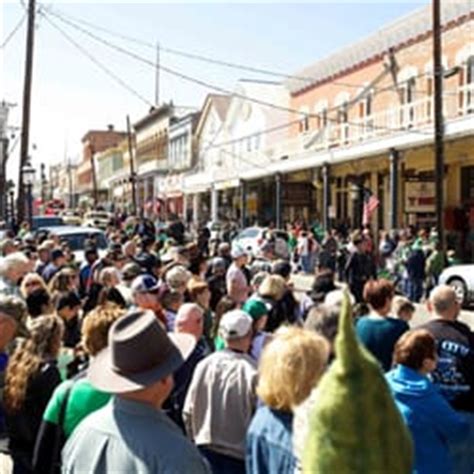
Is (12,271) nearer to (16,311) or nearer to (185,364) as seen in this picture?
(16,311)

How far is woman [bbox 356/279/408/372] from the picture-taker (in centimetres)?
563

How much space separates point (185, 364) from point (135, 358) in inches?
94.0

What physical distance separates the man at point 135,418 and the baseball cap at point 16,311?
7.48ft

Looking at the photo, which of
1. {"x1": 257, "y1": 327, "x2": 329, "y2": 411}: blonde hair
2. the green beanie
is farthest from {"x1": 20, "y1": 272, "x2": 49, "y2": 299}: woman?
the green beanie

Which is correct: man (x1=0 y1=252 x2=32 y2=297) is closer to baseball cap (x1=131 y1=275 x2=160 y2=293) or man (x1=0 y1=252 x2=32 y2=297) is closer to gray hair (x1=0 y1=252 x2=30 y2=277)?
gray hair (x1=0 y1=252 x2=30 y2=277)

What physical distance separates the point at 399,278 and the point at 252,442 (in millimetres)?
17255

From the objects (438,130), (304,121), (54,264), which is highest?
(304,121)

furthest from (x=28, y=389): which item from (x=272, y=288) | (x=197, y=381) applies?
(x=272, y=288)

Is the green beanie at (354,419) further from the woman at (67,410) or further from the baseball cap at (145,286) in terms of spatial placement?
the baseball cap at (145,286)

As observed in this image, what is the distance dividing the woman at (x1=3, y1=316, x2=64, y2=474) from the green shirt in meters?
0.35

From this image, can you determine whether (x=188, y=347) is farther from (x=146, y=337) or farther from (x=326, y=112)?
(x=326, y=112)

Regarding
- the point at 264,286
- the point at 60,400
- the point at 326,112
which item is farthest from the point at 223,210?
the point at 60,400

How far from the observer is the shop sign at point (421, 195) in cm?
2808

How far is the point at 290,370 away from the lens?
11.6ft
